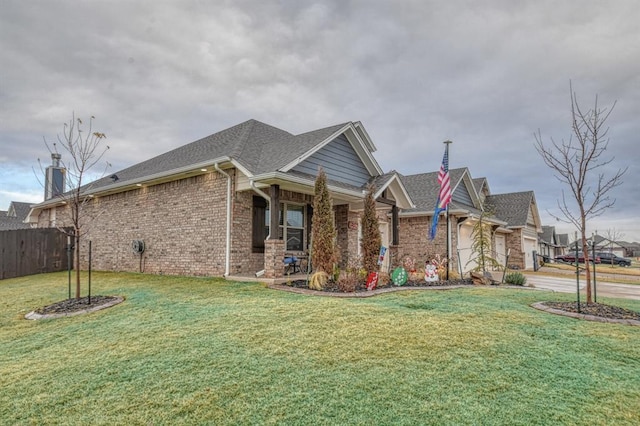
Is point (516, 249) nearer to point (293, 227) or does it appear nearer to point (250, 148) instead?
point (293, 227)

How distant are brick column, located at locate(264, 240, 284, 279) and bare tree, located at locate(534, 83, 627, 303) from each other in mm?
6435

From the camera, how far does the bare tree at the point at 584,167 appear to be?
6.73 metres

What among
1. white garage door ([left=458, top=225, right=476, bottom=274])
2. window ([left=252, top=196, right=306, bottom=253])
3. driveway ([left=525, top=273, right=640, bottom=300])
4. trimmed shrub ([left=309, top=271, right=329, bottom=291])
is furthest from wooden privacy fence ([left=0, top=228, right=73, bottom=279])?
driveway ([left=525, top=273, right=640, bottom=300])

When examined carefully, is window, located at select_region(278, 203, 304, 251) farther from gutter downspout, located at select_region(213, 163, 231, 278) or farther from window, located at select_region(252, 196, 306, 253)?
gutter downspout, located at select_region(213, 163, 231, 278)

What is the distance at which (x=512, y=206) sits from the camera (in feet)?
81.3

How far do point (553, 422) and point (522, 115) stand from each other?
1598cm

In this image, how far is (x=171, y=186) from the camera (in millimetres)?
11570

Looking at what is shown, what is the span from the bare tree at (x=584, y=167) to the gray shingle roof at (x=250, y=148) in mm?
6340

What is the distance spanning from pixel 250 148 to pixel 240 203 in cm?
236

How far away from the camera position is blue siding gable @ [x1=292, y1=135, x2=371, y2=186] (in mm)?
11049

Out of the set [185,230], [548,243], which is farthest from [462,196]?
[548,243]

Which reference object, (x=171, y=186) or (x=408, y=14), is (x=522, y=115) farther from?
(x=171, y=186)

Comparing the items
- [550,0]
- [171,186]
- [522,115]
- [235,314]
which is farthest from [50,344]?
[522,115]

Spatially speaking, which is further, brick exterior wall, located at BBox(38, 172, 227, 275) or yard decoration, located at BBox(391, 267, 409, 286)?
brick exterior wall, located at BBox(38, 172, 227, 275)
